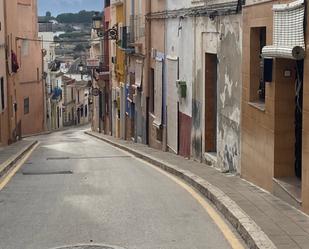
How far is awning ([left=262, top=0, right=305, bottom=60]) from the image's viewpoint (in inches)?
331

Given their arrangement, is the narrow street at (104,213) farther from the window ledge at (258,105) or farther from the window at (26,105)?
the window at (26,105)

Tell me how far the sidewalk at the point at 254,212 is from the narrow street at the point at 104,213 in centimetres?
29

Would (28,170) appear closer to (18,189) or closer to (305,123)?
(18,189)

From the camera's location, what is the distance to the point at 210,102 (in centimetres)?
1562

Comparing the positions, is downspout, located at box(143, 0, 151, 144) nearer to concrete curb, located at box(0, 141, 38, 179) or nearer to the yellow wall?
concrete curb, located at box(0, 141, 38, 179)

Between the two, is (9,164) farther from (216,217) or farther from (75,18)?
(75,18)

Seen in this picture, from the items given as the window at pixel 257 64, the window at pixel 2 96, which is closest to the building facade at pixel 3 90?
the window at pixel 2 96

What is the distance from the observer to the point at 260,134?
10703 millimetres

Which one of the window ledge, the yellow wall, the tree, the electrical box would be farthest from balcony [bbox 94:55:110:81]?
the tree

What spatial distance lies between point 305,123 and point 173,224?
2172 millimetres

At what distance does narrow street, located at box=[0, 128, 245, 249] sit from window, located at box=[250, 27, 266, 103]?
204 cm

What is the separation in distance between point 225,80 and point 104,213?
4652 mm

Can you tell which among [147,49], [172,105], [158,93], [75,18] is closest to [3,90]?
[147,49]

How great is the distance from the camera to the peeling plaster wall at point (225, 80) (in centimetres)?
1252
